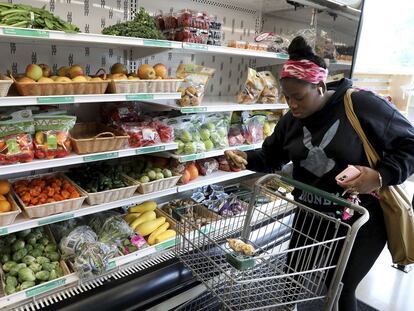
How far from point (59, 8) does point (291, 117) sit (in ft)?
4.97

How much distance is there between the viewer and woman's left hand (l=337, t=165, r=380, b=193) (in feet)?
4.10

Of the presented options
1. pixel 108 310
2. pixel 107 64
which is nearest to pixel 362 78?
pixel 107 64

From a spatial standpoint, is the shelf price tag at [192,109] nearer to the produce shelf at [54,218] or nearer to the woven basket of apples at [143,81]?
the woven basket of apples at [143,81]

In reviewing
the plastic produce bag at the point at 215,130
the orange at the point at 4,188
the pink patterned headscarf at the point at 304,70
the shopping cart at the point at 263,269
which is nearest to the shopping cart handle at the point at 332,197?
the shopping cart at the point at 263,269

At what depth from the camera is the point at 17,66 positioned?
1906mm

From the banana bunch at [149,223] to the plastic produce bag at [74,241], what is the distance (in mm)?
341

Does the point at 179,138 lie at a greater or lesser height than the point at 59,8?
lesser

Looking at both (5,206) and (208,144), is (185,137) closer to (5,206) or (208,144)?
(208,144)

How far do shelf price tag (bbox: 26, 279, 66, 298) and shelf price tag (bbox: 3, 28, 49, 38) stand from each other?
122cm

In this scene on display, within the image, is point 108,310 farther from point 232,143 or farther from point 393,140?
point 393,140

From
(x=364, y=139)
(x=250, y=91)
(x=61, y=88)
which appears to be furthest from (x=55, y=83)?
(x=250, y=91)

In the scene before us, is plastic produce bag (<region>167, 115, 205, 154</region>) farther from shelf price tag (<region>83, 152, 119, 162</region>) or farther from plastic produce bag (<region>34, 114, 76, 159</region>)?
plastic produce bag (<region>34, 114, 76, 159</region>)

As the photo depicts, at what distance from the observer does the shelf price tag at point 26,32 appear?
1377 mm

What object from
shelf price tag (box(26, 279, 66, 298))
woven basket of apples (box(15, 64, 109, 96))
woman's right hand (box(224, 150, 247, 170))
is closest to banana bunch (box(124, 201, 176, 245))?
shelf price tag (box(26, 279, 66, 298))
